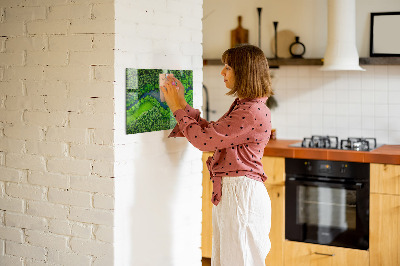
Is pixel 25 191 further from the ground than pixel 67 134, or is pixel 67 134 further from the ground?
pixel 67 134

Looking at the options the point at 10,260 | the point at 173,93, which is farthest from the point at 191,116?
the point at 10,260

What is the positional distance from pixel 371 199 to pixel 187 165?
59.3 inches

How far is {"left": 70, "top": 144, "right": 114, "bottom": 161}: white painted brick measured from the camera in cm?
258

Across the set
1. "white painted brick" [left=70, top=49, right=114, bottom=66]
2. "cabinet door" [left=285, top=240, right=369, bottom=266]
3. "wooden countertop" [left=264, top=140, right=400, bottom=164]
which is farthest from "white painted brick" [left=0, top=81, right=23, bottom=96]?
"cabinet door" [left=285, top=240, right=369, bottom=266]

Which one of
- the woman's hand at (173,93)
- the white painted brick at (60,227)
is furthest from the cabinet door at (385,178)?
the white painted brick at (60,227)

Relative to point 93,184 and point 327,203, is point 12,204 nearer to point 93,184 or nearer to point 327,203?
point 93,184

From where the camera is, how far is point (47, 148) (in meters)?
2.75

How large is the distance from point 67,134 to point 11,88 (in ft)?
1.35

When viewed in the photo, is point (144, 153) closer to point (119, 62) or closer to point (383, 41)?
point (119, 62)

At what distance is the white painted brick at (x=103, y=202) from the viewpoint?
2.60 m

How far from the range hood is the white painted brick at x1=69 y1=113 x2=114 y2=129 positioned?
7.39 ft

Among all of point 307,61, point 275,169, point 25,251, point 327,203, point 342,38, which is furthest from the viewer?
point 307,61

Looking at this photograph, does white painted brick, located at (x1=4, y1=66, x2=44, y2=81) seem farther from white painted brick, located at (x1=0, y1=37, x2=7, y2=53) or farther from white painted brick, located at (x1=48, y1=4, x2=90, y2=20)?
white painted brick, located at (x1=48, y1=4, x2=90, y2=20)

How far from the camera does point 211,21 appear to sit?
5113 mm
